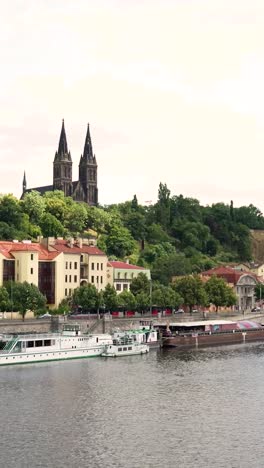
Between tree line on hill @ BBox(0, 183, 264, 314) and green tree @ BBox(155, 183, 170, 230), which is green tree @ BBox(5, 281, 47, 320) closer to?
tree line on hill @ BBox(0, 183, 264, 314)

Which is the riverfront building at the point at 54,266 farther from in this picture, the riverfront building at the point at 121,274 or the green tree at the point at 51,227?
the green tree at the point at 51,227

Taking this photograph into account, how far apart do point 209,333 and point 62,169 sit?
102 meters

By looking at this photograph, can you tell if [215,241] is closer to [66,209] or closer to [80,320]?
[66,209]

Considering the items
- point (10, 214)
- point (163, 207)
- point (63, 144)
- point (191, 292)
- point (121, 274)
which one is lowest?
point (191, 292)

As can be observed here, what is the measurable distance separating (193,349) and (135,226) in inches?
2795

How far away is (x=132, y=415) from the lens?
51.1 metres

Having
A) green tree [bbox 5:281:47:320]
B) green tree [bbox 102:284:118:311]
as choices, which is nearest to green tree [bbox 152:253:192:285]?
green tree [bbox 102:284:118:311]

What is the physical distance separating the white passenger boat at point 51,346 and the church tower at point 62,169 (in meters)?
111

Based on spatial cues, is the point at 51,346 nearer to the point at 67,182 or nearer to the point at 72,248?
the point at 72,248

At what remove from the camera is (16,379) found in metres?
63.2

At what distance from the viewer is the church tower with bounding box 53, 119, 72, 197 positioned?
633 feet

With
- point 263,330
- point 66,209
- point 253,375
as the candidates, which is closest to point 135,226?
point 66,209

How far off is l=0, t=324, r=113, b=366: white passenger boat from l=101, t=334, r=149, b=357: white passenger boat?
673 millimetres

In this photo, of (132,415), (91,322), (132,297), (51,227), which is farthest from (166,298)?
(132,415)
